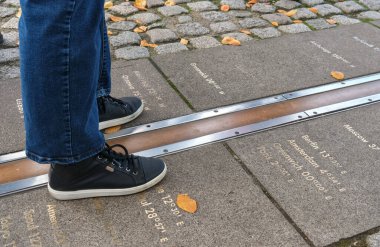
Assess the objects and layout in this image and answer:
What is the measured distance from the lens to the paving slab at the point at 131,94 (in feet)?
8.07

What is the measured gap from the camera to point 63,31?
153cm

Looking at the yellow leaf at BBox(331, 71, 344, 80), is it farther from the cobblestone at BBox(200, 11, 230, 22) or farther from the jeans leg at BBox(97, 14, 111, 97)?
the jeans leg at BBox(97, 14, 111, 97)

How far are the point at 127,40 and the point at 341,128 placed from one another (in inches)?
75.3

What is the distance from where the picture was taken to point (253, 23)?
13.2 ft

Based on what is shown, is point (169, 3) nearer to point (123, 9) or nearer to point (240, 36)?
point (123, 9)

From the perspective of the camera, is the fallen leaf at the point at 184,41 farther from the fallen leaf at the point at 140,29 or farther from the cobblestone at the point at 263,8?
the cobblestone at the point at 263,8

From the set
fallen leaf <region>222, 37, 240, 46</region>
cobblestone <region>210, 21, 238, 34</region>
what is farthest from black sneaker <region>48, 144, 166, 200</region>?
cobblestone <region>210, 21, 238, 34</region>

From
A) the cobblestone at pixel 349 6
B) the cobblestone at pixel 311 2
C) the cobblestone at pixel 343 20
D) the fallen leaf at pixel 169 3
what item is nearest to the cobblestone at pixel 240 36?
the fallen leaf at pixel 169 3

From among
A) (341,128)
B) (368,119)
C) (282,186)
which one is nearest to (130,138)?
(282,186)

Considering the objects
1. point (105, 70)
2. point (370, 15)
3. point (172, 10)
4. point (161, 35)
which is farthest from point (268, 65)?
point (370, 15)

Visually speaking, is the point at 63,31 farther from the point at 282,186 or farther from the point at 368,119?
the point at 368,119

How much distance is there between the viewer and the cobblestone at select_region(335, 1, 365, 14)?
4.46m

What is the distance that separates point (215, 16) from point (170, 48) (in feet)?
2.86

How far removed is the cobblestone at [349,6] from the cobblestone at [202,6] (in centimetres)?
140
